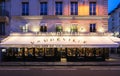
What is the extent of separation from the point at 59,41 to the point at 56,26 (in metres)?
3.54

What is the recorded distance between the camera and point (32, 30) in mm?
37750

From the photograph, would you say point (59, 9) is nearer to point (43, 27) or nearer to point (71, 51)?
point (43, 27)

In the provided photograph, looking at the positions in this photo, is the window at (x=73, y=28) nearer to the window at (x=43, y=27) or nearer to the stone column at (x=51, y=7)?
the stone column at (x=51, y=7)

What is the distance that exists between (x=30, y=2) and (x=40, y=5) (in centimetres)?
128

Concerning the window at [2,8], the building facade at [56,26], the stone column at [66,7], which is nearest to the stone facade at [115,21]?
the building facade at [56,26]

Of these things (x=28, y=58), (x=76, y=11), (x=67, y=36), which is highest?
(x=76, y=11)

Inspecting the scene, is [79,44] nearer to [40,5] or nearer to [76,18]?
[76,18]

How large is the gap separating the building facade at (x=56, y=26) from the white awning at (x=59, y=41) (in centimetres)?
12

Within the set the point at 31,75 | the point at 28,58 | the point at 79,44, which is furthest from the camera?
the point at 28,58

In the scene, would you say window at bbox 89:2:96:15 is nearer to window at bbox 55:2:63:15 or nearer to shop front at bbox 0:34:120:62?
shop front at bbox 0:34:120:62

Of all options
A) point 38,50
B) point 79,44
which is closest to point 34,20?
point 38,50

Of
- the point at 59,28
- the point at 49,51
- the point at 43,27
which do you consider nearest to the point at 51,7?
the point at 43,27

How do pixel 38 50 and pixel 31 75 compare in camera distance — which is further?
pixel 38 50

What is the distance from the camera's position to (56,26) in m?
37.8
